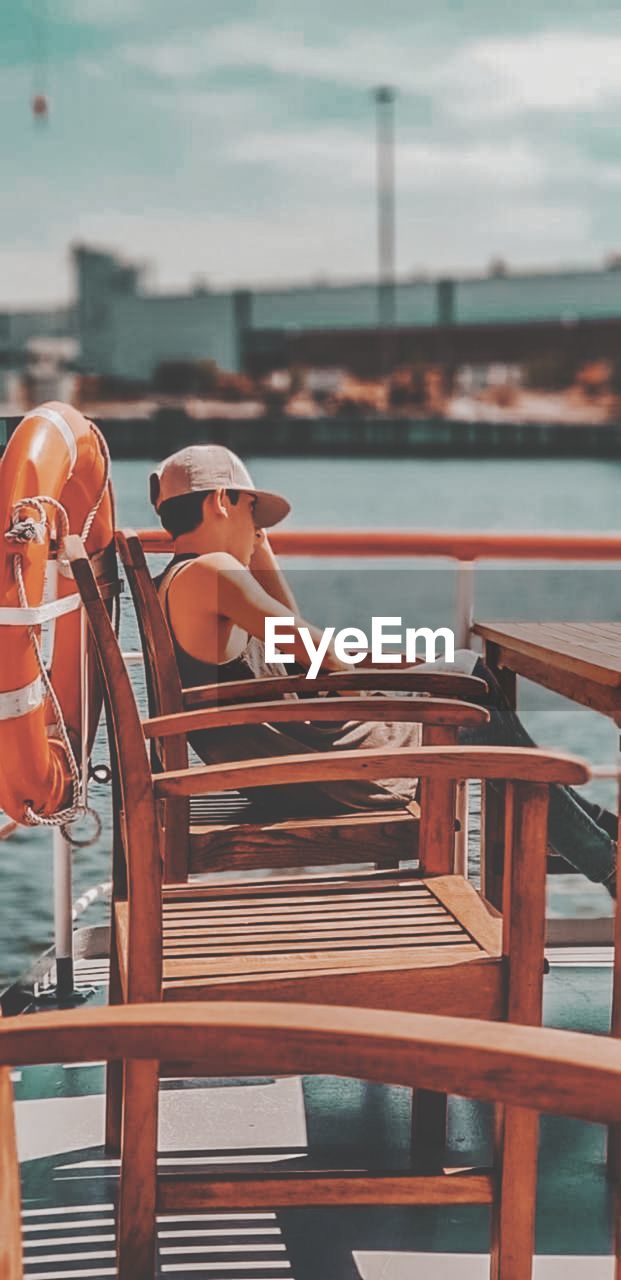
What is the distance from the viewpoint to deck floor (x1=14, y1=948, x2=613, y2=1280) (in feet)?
5.75

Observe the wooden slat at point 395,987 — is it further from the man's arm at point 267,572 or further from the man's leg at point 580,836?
the man's arm at point 267,572

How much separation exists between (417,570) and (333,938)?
1651 cm

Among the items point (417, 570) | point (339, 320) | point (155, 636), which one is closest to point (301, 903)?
point (155, 636)

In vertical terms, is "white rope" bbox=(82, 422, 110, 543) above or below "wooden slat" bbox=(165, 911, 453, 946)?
above

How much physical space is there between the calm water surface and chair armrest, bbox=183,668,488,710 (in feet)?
1.57

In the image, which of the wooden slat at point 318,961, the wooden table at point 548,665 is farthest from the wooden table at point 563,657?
the wooden slat at point 318,961

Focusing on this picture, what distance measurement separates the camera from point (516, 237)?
45.0 m

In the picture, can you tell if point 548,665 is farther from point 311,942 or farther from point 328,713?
point 311,942

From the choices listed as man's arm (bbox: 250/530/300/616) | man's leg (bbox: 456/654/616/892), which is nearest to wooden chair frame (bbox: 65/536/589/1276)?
man's leg (bbox: 456/654/616/892)

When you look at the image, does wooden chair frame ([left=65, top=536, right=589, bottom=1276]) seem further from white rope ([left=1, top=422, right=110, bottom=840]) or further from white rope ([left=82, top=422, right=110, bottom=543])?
white rope ([left=82, top=422, right=110, bottom=543])

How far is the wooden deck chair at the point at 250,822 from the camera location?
2094mm

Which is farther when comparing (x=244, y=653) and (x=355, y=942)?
(x=244, y=653)

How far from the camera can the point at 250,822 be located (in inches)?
86.6

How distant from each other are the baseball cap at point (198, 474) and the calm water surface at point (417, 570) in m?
0.30
